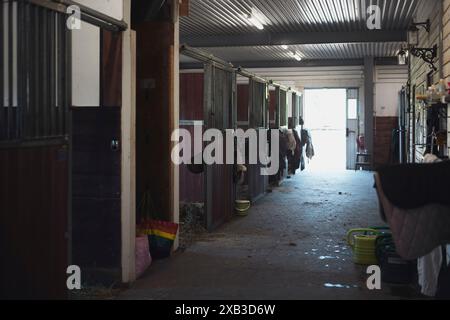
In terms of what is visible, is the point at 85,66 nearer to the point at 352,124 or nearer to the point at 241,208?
the point at 241,208

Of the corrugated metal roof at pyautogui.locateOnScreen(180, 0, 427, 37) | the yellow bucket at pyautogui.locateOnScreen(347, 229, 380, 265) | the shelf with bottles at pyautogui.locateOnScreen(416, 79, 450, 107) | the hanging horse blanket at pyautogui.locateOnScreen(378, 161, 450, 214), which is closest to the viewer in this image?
the hanging horse blanket at pyautogui.locateOnScreen(378, 161, 450, 214)

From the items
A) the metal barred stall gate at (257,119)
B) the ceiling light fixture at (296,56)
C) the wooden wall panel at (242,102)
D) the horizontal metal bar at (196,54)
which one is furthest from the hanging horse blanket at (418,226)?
the ceiling light fixture at (296,56)

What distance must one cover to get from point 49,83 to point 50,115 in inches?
7.1

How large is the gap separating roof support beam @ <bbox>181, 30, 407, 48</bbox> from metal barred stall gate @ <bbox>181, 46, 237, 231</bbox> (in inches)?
169

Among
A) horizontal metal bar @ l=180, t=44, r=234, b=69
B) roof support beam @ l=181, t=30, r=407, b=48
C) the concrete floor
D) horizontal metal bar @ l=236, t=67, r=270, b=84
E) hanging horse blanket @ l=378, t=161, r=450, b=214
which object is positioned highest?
roof support beam @ l=181, t=30, r=407, b=48

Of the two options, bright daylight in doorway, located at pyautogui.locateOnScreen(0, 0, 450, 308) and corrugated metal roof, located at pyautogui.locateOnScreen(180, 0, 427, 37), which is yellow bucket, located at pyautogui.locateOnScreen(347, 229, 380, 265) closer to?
bright daylight in doorway, located at pyautogui.locateOnScreen(0, 0, 450, 308)

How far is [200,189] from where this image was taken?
24.5ft

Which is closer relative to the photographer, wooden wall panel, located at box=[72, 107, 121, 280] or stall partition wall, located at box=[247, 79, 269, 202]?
wooden wall panel, located at box=[72, 107, 121, 280]

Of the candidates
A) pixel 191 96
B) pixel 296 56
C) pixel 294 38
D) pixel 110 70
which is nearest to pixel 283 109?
pixel 294 38

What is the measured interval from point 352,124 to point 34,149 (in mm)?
12768

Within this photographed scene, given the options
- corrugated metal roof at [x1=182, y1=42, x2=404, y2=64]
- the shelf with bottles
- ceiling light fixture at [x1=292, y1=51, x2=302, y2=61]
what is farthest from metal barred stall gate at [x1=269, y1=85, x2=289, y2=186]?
the shelf with bottles

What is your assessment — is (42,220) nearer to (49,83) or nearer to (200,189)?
(49,83)

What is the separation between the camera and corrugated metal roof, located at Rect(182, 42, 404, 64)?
12602 millimetres

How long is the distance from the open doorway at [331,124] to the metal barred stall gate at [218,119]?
26.1 feet
